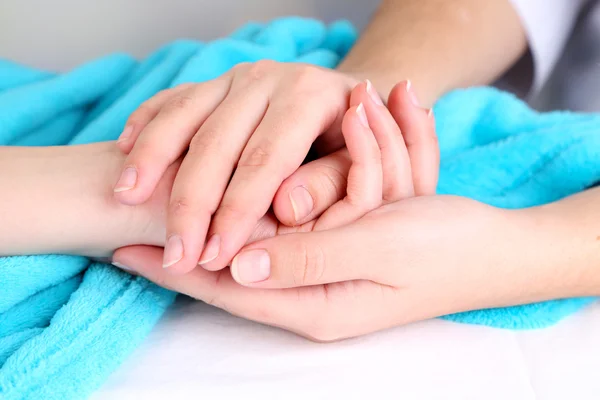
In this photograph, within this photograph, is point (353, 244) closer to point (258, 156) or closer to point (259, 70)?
point (258, 156)

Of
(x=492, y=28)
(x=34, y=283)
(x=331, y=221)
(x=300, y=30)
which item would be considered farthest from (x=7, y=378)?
(x=492, y=28)

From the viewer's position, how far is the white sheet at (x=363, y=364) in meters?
0.47

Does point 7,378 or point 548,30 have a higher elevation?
point 548,30

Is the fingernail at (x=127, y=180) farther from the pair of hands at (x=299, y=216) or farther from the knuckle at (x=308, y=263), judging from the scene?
the knuckle at (x=308, y=263)

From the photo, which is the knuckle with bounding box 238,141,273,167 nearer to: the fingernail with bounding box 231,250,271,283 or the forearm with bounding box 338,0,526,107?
the fingernail with bounding box 231,250,271,283

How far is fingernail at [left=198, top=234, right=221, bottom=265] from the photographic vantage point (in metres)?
0.47

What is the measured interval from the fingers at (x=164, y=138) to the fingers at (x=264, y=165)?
66 mm

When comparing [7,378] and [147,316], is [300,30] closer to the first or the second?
[147,316]

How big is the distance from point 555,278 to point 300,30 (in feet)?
1.65

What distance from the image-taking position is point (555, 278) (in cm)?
55

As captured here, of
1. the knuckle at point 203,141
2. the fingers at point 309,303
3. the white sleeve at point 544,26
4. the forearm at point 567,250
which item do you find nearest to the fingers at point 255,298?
the fingers at point 309,303

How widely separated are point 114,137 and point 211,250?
0.27 meters

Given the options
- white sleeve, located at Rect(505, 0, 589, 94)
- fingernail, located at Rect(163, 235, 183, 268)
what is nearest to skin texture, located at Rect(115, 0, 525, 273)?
fingernail, located at Rect(163, 235, 183, 268)

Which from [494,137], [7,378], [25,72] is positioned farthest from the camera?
[25,72]
